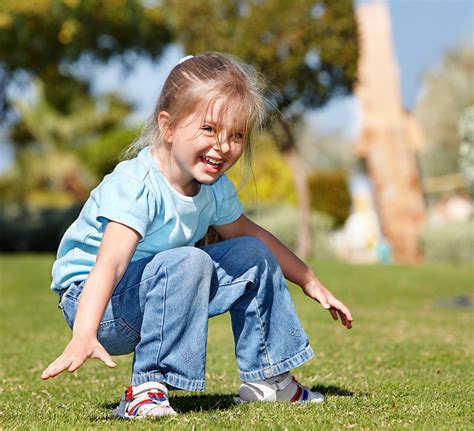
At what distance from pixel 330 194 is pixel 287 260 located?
1896cm

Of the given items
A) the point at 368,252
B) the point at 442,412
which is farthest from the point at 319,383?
the point at 368,252

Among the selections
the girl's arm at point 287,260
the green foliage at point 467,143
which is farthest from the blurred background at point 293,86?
the girl's arm at point 287,260

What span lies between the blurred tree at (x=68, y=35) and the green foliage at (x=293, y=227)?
449 centimetres

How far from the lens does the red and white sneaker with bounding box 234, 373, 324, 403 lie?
11.0 ft

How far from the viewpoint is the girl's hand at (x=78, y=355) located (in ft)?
8.59

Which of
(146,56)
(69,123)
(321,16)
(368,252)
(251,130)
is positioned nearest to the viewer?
(251,130)

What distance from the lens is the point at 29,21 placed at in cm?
1664

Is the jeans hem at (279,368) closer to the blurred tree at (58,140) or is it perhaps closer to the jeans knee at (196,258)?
the jeans knee at (196,258)

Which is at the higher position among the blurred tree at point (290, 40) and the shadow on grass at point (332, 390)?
the blurred tree at point (290, 40)

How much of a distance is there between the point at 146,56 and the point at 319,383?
1513 cm

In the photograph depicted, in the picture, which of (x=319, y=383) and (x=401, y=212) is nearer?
(x=319, y=383)

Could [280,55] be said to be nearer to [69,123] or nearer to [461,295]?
[461,295]

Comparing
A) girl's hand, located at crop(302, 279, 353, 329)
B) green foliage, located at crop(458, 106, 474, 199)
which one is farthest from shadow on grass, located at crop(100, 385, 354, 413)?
green foliage, located at crop(458, 106, 474, 199)

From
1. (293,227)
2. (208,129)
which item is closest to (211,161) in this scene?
(208,129)
